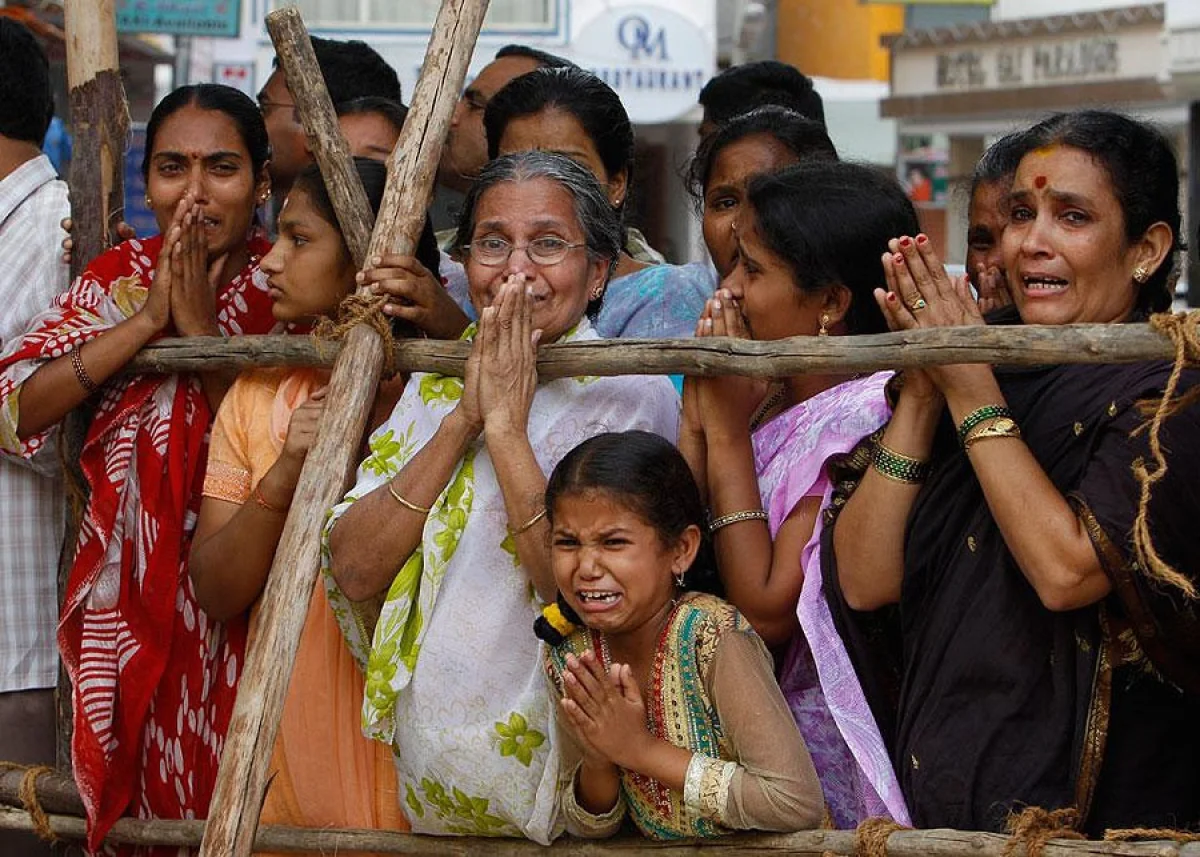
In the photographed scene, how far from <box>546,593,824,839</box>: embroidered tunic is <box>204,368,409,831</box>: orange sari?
1.71 feet

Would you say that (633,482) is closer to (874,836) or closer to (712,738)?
(712,738)

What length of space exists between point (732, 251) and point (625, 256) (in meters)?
0.34

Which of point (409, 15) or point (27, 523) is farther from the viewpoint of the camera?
point (409, 15)

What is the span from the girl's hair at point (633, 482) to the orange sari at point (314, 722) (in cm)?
61

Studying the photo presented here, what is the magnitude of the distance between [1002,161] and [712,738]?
49.9 inches

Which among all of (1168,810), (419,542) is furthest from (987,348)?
(419,542)

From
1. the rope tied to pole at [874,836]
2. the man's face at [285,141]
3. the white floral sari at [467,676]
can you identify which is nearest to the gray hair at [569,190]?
the white floral sari at [467,676]

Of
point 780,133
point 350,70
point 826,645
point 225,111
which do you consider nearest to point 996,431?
point 826,645

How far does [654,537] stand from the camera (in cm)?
309

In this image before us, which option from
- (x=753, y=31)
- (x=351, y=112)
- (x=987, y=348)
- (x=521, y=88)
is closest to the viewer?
(x=987, y=348)

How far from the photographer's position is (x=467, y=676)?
3.26 meters

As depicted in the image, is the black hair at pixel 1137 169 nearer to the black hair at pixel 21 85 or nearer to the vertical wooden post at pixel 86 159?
the vertical wooden post at pixel 86 159

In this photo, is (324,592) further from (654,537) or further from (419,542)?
(654,537)

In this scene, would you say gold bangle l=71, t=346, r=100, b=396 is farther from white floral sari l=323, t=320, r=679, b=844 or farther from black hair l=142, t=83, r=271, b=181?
white floral sari l=323, t=320, r=679, b=844
